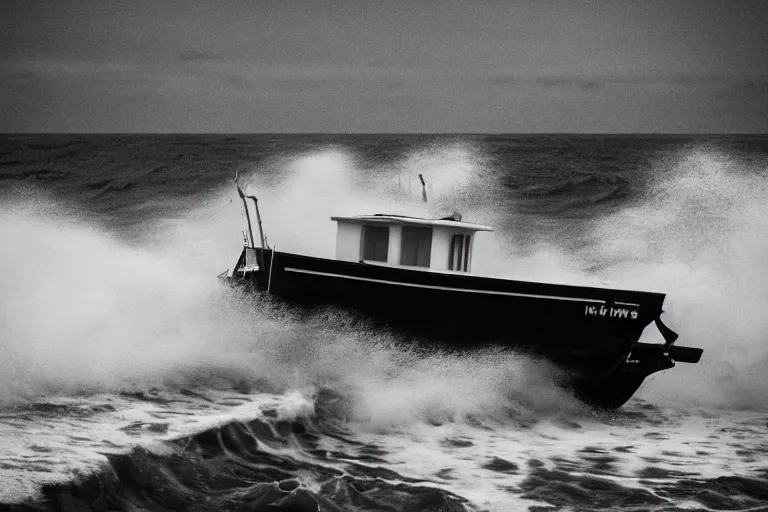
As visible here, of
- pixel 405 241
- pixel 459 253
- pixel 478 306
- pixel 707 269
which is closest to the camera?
pixel 478 306

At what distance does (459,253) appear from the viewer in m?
18.6

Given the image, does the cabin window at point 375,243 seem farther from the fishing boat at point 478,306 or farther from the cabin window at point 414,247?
the cabin window at point 414,247

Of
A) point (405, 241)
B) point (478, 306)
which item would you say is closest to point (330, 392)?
point (478, 306)

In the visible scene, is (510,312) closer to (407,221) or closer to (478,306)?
(478,306)

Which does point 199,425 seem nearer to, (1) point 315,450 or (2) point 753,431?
(1) point 315,450

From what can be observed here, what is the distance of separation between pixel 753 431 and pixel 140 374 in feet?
34.0

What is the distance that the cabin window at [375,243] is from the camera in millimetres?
18219

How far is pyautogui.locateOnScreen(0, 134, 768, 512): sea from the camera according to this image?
11562mm

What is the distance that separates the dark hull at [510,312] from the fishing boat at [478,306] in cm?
2

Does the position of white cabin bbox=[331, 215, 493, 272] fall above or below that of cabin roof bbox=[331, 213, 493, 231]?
below

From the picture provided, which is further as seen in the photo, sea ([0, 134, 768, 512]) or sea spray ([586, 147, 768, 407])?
sea spray ([586, 147, 768, 407])

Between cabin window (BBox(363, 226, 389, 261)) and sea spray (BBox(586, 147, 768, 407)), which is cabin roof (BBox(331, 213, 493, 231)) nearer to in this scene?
cabin window (BBox(363, 226, 389, 261))

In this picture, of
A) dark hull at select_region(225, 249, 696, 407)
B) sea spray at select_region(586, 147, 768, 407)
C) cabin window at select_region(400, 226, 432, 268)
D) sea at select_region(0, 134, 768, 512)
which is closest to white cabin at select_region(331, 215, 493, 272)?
cabin window at select_region(400, 226, 432, 268)

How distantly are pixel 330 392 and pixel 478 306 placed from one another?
3098mm
